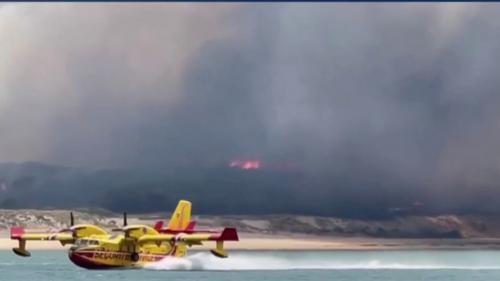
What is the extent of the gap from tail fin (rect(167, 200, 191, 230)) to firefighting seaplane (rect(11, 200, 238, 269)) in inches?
123

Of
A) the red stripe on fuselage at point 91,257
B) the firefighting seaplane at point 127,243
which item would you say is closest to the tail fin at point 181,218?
the firefighting seaplane at point 127,243

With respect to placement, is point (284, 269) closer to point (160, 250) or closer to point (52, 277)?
point (160, 250)

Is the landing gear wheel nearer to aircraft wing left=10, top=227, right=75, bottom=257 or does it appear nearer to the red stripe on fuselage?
the red stripe on fuselage

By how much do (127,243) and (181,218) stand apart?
51.1 ft

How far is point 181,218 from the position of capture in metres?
141

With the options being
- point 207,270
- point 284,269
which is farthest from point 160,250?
point 284,269

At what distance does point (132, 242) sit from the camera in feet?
417

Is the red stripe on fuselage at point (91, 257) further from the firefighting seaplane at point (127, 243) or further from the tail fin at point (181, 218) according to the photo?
the tail fin at point (181, 218)

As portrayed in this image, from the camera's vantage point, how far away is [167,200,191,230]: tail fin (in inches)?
5536

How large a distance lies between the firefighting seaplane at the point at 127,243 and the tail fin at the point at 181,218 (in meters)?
3.14

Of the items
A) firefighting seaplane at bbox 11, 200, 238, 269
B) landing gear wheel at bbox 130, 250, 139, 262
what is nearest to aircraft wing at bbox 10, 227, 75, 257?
firefighting seaplane at bbox 11, 200, 238, 269

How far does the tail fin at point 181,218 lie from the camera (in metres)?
141

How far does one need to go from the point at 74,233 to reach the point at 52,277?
565 centimetres

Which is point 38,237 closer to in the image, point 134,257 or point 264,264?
point 134,257
